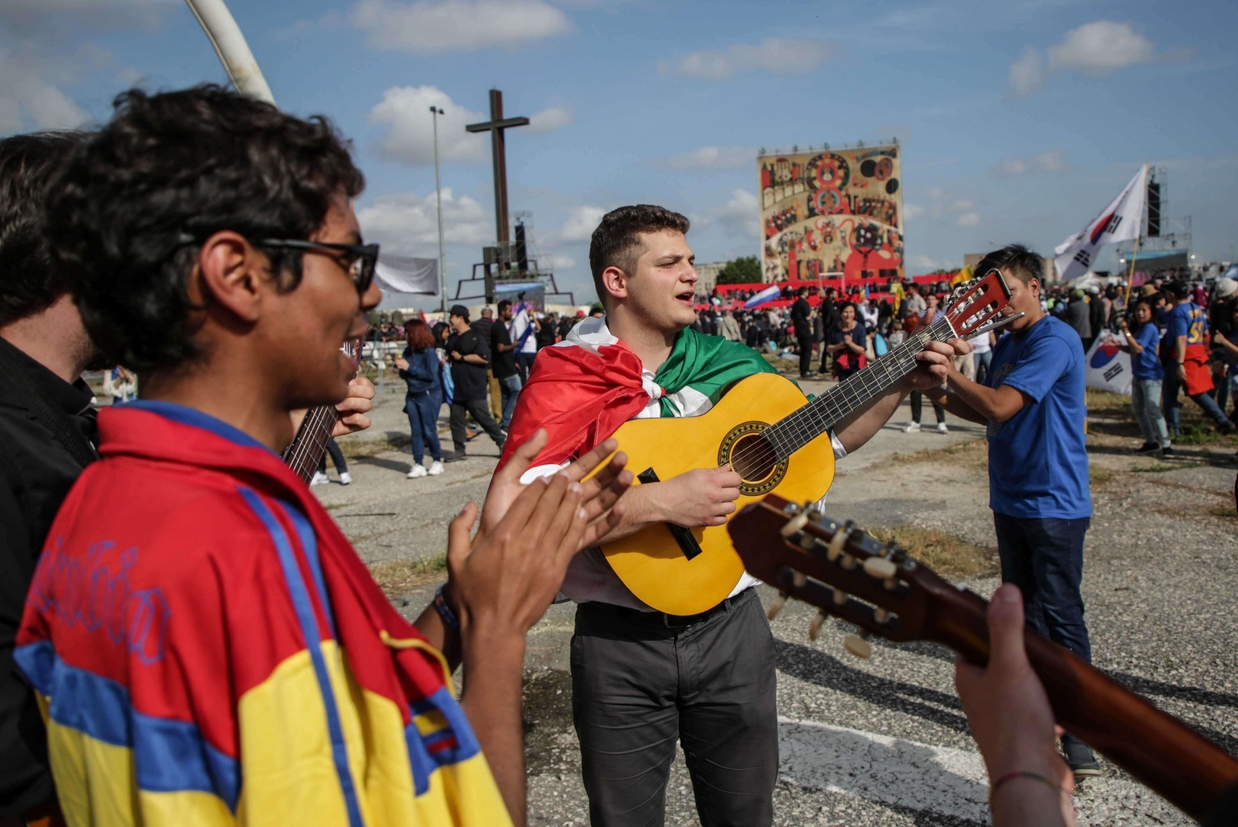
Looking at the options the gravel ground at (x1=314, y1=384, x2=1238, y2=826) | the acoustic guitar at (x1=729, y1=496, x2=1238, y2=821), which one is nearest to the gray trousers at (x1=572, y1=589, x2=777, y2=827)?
the gravel ground at (x1=314, y1=384, x2=1238, y2=826)

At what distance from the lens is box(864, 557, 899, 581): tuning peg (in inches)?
51.4

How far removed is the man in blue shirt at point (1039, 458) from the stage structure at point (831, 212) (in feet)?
240

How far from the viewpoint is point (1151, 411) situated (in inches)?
382

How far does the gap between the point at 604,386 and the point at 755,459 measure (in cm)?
61

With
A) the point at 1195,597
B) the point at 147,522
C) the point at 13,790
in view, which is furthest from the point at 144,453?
the point at 1195,597

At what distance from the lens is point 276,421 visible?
1143 mm

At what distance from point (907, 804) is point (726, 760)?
1243 mm

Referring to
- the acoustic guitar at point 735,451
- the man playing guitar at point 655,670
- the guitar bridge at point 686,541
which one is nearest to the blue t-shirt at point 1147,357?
the acoustic guitar at point 735,451

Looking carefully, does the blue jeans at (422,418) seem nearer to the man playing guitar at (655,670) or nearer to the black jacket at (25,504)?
the man playing guitar at (655,670)

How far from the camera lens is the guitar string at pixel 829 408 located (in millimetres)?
2850

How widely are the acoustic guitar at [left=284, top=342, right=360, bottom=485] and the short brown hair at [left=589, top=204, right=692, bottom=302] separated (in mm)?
1083

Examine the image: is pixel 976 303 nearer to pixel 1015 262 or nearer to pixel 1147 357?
pixel 1015 262

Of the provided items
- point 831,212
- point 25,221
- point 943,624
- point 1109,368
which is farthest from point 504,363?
point 831,212

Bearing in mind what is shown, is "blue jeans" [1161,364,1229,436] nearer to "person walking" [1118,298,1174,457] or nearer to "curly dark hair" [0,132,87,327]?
"person walking" [1118,298,1174,457]
